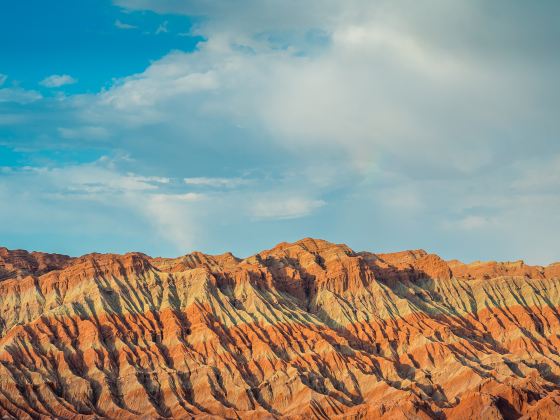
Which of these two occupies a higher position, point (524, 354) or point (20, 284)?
point (20, 284)

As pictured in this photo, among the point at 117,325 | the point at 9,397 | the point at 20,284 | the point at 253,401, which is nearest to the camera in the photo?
the point at 9,397

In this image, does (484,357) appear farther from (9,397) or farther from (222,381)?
(9,397)

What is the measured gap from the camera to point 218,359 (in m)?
172

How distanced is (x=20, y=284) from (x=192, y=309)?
35282 mm

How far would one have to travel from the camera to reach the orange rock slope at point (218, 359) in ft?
512

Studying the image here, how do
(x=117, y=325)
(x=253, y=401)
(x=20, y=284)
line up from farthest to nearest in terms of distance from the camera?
(x=20, y=284)
(x=117, y=325)
(x=253, y=401)

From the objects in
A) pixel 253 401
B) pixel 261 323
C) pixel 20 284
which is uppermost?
pixel 20 284

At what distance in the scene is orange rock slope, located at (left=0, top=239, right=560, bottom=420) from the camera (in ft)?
512

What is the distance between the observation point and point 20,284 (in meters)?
194

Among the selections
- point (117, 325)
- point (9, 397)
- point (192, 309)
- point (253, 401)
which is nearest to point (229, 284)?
point (192, 309)

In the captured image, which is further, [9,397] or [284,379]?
[284,379]

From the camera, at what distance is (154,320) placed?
184 m

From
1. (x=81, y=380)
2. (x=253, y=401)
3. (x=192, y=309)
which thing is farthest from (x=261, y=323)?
(x=81, y=380)

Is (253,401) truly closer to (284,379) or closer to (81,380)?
(284,379)
